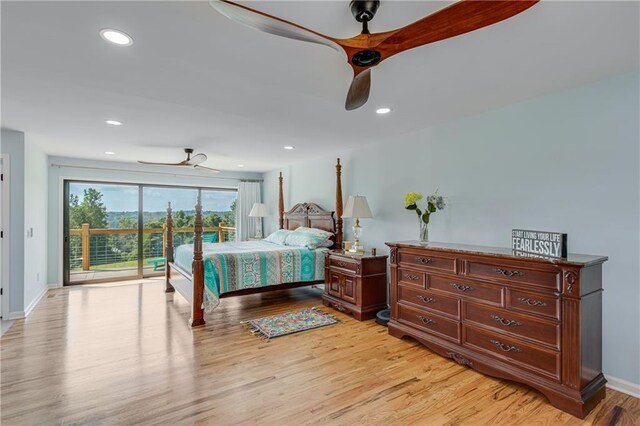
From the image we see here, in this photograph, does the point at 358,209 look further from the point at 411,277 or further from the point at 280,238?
the point at 280,238

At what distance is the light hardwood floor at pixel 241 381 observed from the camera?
6.90ft

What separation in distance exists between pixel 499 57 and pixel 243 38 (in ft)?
5.51

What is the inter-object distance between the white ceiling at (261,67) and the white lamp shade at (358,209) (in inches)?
38.3

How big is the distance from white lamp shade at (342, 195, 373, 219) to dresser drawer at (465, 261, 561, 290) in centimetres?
171

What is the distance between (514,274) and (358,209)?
84.6 inches

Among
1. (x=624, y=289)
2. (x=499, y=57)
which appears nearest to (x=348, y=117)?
(x=499, y=57)

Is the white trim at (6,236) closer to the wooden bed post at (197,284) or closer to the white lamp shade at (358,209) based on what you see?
the wooden bed post at (197,284)

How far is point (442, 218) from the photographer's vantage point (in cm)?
370

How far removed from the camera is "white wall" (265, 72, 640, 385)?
2.38 metres

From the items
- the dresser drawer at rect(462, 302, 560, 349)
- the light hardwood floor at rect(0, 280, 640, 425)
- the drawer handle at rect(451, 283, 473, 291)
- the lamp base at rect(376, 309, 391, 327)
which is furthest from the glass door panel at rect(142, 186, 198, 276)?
the dresser drawer at rect(462, 302, 560, 349)

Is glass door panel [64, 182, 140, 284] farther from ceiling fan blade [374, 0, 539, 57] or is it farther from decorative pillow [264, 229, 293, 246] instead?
ceiling fan blade [374, 0, 539, 57]

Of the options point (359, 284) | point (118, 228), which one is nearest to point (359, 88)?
point (359, 284)

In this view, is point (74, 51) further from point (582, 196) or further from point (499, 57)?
point (582, 196)

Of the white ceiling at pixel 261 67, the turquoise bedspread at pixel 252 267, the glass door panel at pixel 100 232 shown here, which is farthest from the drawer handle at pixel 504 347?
the glass door panel at pixel 100 232
